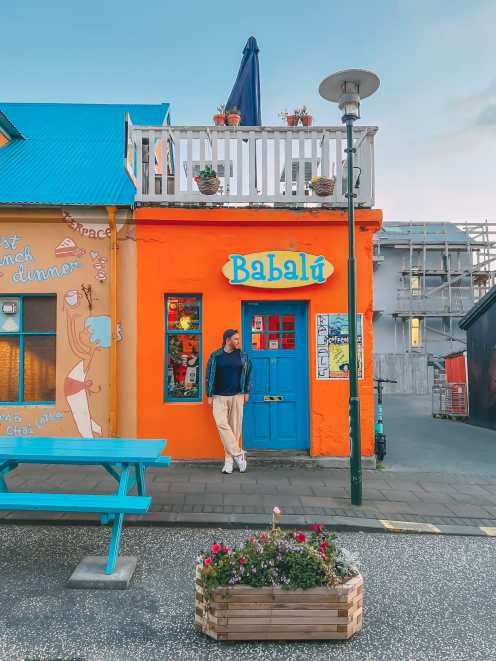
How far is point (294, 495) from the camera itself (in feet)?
20.3

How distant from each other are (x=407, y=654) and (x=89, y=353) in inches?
233

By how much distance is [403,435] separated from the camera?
37.2ft

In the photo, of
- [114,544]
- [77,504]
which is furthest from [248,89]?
[114,544]

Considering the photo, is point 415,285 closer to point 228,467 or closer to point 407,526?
point 228,467

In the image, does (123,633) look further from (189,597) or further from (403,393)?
(403,393)

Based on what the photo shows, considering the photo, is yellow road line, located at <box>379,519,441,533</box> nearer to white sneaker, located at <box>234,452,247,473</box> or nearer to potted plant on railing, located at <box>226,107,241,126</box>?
white sneaker, located at <box>234,452,247,473</box>

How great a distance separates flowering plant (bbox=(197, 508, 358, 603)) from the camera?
3.19 metres

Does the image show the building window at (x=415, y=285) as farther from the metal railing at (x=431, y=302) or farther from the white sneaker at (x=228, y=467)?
the white sneaker at (x=228, y=467)

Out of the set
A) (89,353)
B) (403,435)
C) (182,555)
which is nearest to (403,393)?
(403,435)

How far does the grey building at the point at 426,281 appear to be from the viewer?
32.3 metres

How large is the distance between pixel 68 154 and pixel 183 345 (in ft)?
14.3

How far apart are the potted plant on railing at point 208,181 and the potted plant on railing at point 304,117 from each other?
1.77 m

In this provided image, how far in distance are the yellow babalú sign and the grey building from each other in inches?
975

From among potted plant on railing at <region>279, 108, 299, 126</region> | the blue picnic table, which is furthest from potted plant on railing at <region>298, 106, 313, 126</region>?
the blue picnic table
